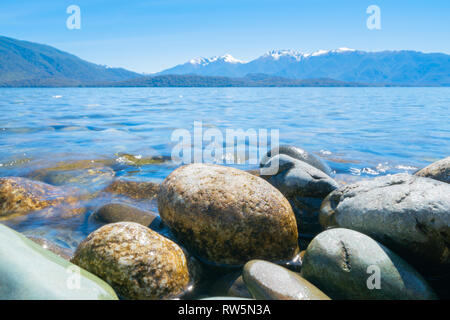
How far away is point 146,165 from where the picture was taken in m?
10.4

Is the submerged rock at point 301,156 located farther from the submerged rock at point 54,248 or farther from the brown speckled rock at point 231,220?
the submerged rock at point 54,248

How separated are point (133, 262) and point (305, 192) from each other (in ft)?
11.5

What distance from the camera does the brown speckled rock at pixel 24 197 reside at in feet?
20.7

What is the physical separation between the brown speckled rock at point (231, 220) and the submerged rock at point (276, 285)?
0.79 m

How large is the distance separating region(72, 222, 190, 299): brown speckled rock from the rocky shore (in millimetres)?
11

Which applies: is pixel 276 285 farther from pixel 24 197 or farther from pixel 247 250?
pixel 24 197

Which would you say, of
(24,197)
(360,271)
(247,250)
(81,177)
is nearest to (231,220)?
(247,250)

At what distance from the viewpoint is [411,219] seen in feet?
12.1

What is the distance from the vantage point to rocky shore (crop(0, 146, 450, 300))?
10.2ft

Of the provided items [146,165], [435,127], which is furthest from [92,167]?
[435,127]

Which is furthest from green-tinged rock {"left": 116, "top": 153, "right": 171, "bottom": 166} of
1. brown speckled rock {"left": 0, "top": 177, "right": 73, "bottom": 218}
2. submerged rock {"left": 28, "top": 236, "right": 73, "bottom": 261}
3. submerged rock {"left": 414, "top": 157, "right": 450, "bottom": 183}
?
submerged rock {"left": 414, "top": 157, "right": 450, "bottom": 183}

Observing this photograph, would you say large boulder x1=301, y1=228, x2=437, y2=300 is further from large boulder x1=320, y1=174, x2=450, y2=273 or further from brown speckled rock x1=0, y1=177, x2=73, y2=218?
brown speckled rock x1=0, y1=177, x2=73, y2=218
